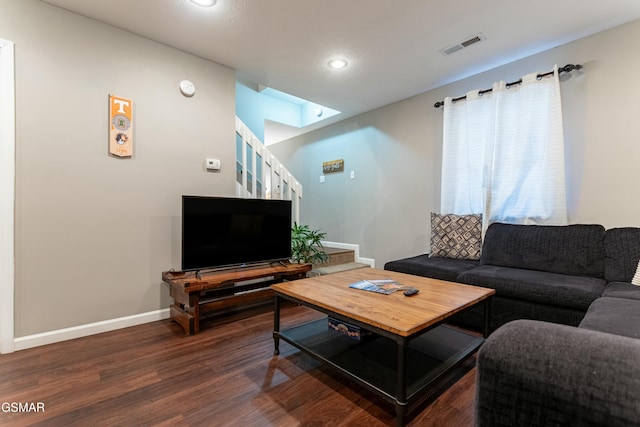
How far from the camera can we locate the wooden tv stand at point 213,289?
7.63 feet

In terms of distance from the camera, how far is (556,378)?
22.7 inches

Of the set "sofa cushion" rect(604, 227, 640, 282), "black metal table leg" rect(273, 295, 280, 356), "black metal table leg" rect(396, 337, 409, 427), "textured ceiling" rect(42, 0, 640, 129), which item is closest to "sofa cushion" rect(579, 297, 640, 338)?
"sofa cushion" rect(604, 227, 640, 282)

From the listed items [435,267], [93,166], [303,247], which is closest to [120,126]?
[93,166]

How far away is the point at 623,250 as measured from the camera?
6.98 feet

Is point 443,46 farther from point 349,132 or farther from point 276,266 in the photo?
point 276,266

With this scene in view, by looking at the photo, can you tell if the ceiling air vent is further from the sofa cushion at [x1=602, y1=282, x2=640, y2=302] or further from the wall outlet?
the wall outlet

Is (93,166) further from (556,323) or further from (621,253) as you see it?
(621,253)

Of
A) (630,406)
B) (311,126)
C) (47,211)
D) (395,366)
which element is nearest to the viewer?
(630,406)

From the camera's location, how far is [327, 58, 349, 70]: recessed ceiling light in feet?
9.31

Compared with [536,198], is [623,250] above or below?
below

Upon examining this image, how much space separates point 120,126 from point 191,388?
2060 millimetres

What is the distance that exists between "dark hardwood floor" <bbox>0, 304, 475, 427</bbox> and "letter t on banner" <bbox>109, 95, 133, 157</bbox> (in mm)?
1485

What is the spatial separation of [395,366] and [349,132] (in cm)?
361

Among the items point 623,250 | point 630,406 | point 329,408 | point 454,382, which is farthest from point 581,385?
point 623,250
